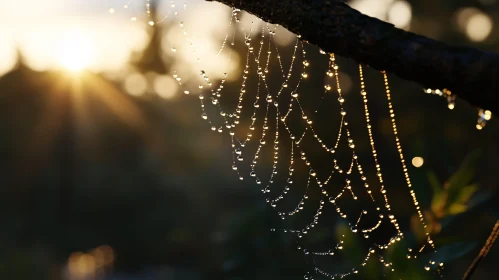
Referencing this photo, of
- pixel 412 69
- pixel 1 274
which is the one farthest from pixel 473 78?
pixel 1 274

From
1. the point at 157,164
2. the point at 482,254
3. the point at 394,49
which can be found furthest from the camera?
the point at 157,164

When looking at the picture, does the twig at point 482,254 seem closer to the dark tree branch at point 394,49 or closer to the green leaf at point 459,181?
the dark tree branch at point 394,49

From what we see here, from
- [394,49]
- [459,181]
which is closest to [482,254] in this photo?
[394,49]

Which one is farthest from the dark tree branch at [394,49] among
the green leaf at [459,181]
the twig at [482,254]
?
the green leaf at [459,181]

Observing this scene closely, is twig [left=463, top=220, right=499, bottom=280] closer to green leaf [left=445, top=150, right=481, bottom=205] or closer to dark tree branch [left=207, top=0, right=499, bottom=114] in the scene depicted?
dark tree branch [left=207, top=0, right=499, bottom=114]

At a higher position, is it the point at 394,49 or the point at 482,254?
the point at 394,49

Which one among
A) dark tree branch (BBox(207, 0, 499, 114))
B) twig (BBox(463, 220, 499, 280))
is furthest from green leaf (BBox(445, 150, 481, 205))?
dark tree branch (BBox(207, 0, 499, 114))

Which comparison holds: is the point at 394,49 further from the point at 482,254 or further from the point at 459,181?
the point at 459,181

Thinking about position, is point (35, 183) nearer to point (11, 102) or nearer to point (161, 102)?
point (11, 102)

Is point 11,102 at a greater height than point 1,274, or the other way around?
point 11,102
